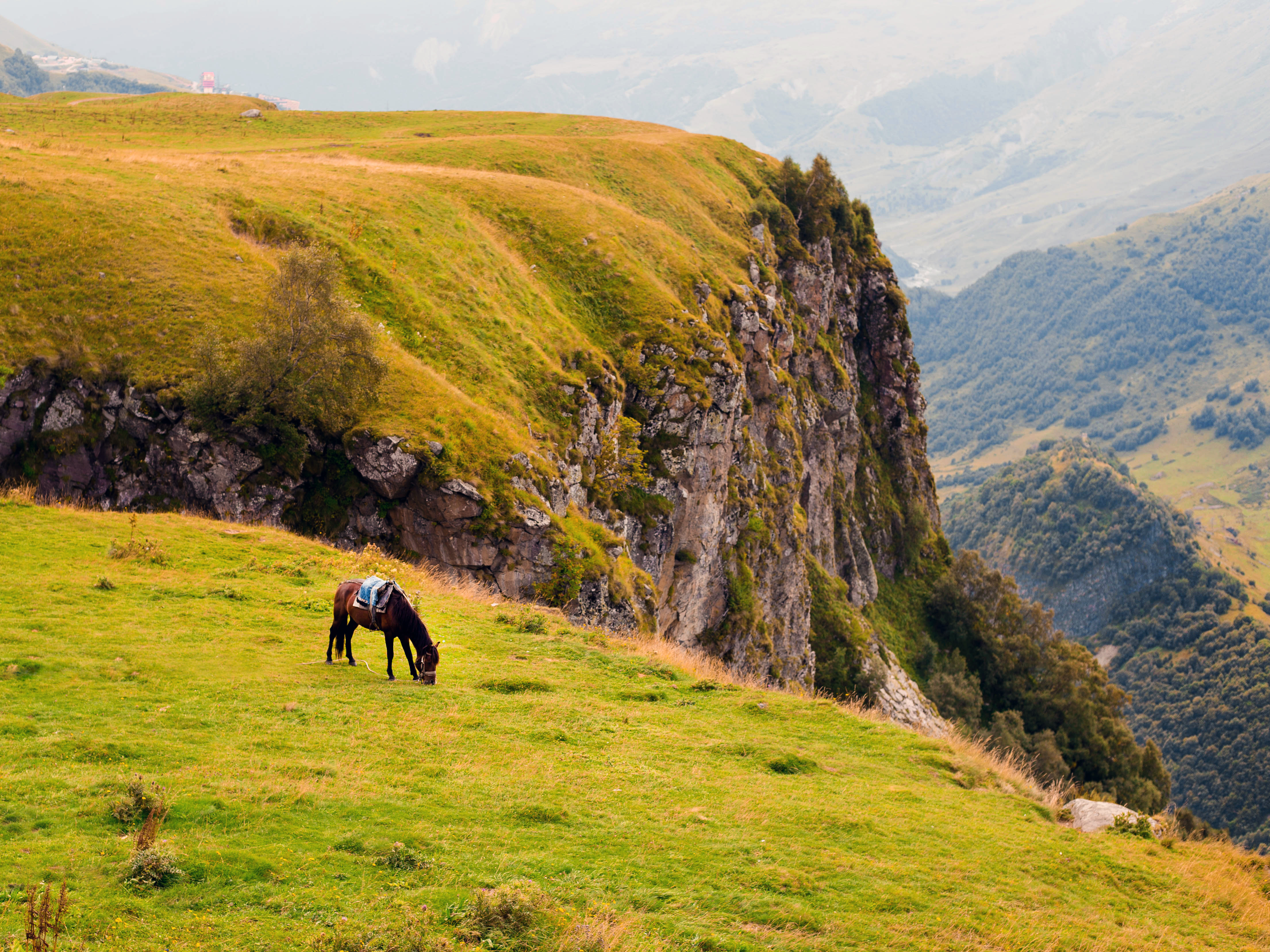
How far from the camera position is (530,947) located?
10.5 metres

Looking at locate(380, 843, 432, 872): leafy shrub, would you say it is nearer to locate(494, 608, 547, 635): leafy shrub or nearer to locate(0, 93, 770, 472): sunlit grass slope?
locate(494, 608, 547, 635): leafy shrub

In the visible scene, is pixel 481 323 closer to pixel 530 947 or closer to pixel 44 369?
pixel 44 369

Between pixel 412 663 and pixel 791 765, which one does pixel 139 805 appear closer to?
pixel 412 663

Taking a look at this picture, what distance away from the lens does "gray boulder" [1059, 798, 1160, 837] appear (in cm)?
2005

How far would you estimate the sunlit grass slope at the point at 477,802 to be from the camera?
1125 centimetres

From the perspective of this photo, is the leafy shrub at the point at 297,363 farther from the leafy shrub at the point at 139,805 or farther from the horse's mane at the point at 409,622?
the leafy shrub at the point at 139,805

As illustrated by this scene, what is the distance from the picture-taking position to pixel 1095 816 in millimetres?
20656

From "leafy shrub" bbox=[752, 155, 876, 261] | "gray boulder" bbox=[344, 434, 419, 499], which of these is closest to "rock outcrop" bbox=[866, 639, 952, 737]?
"leafy shrub" bbox=[752, 155, 876, 261]

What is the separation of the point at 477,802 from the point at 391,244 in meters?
39.5

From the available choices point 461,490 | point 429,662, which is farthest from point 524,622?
point 461,490

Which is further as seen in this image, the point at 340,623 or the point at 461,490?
the point at 461,490

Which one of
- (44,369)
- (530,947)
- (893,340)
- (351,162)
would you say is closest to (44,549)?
(44,369)

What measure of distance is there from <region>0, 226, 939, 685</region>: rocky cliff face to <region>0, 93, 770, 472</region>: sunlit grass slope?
1.68 m

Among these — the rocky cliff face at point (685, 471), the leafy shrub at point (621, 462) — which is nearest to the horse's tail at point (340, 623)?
the rocky cliff face at point (685, 471)
